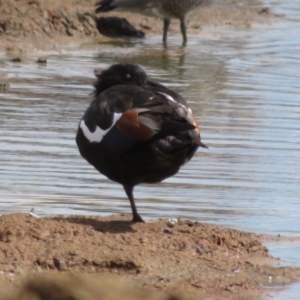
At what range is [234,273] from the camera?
409 centimetres

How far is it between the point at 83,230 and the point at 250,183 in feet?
6.45

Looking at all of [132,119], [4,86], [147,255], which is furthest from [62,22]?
[147,255]

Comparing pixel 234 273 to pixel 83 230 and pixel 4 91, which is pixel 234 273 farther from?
pixel 4 91

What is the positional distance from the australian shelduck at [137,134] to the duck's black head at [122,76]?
11.2 inches

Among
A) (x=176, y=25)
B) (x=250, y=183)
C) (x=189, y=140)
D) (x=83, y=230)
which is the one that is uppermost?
(x=189, y=140)

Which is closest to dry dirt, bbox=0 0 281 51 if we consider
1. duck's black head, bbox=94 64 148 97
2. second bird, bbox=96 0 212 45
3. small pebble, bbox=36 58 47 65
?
second bird, bbox=96 0 212 45

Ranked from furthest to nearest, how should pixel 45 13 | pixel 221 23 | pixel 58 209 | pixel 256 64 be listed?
1. pixel 221 23
2. pixel 45 13
3. pixel 256 64
4. pixel 58 209

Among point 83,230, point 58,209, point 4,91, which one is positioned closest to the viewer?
point 83,230

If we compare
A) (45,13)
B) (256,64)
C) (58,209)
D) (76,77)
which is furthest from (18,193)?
(45,13)

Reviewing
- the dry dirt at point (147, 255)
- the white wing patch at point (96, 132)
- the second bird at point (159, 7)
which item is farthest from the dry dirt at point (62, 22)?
the dry dirt at point (147, 255)

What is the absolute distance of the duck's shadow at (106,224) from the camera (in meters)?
4.51

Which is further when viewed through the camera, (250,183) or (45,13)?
(45,13)

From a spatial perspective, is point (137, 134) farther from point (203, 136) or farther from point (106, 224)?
point (203, 136)

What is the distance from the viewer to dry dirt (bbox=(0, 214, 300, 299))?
12.7ft
